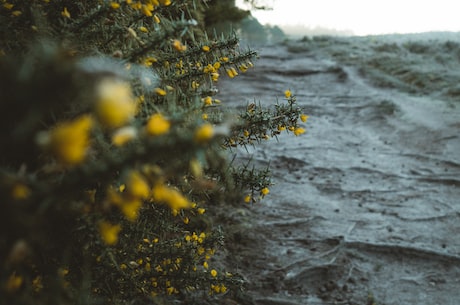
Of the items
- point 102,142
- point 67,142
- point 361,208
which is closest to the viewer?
point 67,142

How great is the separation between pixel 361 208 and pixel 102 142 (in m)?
3.76

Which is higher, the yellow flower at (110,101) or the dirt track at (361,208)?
the yellow flower at (110,101)

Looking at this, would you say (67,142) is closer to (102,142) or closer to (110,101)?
(110,101)

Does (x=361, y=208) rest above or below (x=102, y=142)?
below

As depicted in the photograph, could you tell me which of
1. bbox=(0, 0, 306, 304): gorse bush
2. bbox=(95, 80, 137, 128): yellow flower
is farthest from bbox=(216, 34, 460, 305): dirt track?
bbox=(95, 80, 137, 128): yellow flower

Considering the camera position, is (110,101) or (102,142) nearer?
(110,101)

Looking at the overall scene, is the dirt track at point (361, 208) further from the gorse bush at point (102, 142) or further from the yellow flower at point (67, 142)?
the yellow flower at point (67, 142)

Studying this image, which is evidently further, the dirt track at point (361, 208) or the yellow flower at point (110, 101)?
the dirt track at point (361, 208)

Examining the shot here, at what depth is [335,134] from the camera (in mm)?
6359

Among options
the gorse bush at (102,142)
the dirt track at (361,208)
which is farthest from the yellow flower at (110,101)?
the dirt track at (361,208)

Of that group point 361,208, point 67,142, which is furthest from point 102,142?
point 361,208

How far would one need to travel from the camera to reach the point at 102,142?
2.71ft

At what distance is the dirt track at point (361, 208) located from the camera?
282cm

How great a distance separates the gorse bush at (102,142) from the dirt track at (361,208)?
0.69 metres
